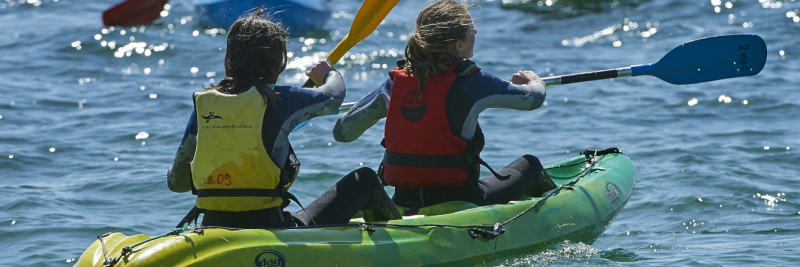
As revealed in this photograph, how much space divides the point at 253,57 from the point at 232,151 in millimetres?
350

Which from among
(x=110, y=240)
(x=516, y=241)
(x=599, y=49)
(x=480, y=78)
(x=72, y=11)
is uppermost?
(x=480, y=78)

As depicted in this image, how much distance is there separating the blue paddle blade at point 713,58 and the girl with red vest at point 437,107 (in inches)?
70.3

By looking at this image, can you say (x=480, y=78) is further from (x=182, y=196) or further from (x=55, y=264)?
(x=182, y=196)

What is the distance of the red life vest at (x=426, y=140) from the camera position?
11.3 ft

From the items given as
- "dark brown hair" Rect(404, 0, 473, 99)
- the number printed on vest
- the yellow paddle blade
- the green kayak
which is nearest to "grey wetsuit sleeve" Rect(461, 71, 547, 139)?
"dark brown hair" Rect(404, 0, 473, 99)

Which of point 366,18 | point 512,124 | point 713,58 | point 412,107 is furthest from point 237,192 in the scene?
point 512,124

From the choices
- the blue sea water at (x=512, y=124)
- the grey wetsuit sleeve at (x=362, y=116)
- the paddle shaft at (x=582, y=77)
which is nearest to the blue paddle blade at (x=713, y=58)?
the paddle shaft at (x=582, y=77)

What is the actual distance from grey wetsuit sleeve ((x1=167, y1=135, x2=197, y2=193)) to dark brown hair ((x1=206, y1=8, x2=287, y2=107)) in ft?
0.82

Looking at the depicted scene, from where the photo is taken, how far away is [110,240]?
285 centimetres

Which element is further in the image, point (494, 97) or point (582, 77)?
point (582, 77)

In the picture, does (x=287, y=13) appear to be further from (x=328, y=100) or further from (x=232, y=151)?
(x=232, y=151)

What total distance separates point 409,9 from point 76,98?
781cm

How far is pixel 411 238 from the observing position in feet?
10.6

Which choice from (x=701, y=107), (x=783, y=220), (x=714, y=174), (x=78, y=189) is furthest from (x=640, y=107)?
(x=78, y=189)
